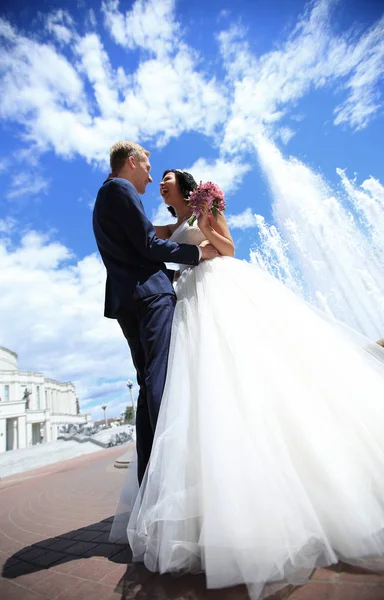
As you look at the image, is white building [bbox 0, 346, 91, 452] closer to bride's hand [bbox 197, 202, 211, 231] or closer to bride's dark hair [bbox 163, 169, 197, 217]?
bride's dark hair [bbox 163, 169, 197, 217]

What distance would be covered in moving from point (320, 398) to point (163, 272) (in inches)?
55.6

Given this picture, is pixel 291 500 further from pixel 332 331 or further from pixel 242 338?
pixel 332 331

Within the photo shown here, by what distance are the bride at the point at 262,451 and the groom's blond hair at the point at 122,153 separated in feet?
4.67

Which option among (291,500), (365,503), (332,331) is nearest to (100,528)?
(291,500)

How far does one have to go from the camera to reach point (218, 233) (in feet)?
9.45

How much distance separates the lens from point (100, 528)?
9.72 ft

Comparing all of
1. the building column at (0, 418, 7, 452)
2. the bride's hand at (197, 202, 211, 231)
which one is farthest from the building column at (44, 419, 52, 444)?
the bride's hand at (197, 202, 211, 231)

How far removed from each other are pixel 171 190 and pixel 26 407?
68.1m

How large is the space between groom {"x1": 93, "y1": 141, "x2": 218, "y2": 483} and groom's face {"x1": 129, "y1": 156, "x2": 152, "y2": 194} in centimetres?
35

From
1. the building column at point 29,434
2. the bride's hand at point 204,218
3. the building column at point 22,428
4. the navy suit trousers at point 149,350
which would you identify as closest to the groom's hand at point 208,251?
the bride's hand at point 204,218

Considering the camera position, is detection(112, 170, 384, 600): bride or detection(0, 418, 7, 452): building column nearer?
detection(112, 170, 384, 600): bride

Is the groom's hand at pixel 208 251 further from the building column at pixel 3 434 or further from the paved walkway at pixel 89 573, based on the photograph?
the building column at pixel 3 434

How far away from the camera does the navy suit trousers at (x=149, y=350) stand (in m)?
2.09

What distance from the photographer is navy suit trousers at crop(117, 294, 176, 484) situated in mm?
2090
